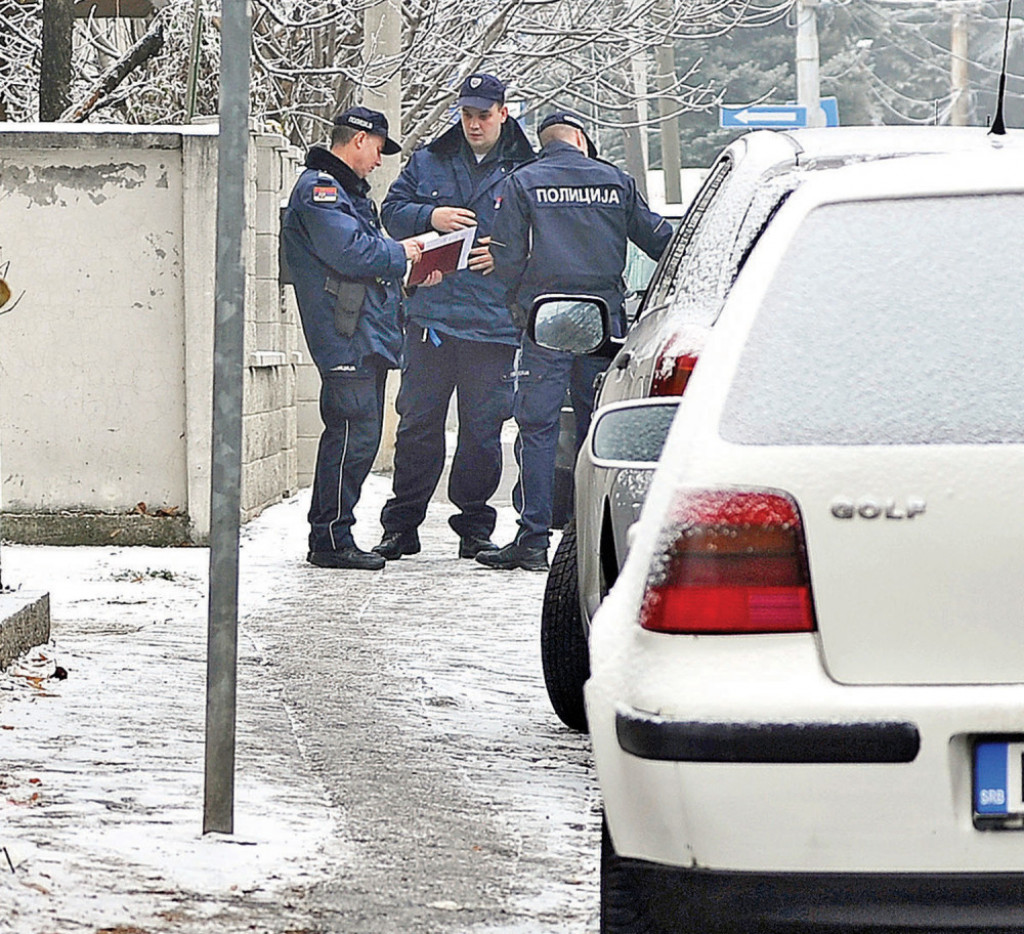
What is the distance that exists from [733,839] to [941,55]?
57.8 meters

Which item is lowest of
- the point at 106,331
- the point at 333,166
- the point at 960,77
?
the point at 106,331

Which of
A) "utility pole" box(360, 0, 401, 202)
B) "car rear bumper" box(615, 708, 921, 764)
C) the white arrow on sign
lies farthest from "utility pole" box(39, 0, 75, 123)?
the white arrow on sign

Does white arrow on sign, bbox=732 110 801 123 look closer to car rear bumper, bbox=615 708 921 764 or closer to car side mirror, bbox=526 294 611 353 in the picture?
car side mirror, bbox=526 294 611 353

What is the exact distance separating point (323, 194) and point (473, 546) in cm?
182

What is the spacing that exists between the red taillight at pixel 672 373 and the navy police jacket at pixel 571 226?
16.7 ft

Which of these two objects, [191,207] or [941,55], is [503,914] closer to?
[191,207]

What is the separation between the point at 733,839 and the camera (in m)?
2.79

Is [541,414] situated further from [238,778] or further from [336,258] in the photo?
[238,778]

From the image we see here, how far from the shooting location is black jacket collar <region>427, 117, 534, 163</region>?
31.2 feet

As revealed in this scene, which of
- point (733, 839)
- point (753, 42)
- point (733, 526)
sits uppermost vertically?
point (753, 42)

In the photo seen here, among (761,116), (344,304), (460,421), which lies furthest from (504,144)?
(761,116)

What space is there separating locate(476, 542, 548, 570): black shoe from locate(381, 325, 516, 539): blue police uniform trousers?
298 mm

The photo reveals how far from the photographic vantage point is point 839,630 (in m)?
2.83

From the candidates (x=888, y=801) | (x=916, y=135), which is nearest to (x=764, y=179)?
(x=916, y=135)
